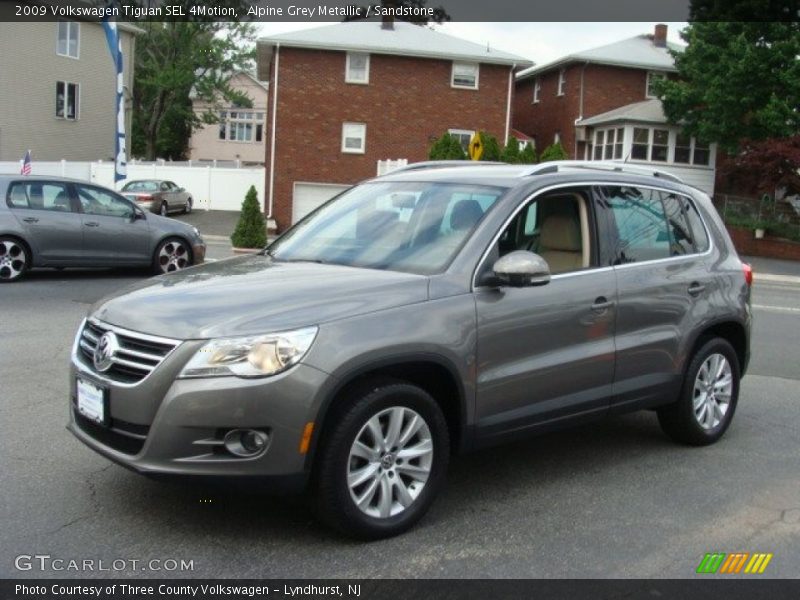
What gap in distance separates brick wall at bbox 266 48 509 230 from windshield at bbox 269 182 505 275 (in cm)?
3084

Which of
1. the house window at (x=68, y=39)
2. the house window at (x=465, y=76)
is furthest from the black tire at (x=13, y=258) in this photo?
the house window at (x=68, y=39)

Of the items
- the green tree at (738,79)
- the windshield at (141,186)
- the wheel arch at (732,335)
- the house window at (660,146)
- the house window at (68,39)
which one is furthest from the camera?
the house window at (68,39)

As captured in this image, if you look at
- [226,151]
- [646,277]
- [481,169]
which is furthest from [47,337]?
[226,151]

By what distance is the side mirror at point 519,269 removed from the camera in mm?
4688

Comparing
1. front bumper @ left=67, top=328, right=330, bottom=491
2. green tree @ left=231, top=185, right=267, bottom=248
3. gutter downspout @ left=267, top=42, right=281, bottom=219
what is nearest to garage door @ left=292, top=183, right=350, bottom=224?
gutter downspout @ left=267, top=42, right=281, bottom=219

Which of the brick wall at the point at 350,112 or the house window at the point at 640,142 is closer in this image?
the brick wall at the point at 350,112

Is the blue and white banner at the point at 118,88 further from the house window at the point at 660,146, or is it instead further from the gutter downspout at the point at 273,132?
the house window at the point at 660,146

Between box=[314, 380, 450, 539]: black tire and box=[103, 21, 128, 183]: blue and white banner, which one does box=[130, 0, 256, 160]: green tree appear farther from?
box=[314, 380, 450, 539]: black tire

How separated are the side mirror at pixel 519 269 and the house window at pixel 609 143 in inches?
1269

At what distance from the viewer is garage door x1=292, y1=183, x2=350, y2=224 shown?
36281 mm

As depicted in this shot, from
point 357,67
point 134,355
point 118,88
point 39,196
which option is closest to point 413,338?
point 134,355

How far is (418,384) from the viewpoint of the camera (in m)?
4.66

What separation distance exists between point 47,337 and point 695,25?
30.8 meters

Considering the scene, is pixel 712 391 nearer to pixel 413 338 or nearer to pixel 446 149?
pixel 413 338
